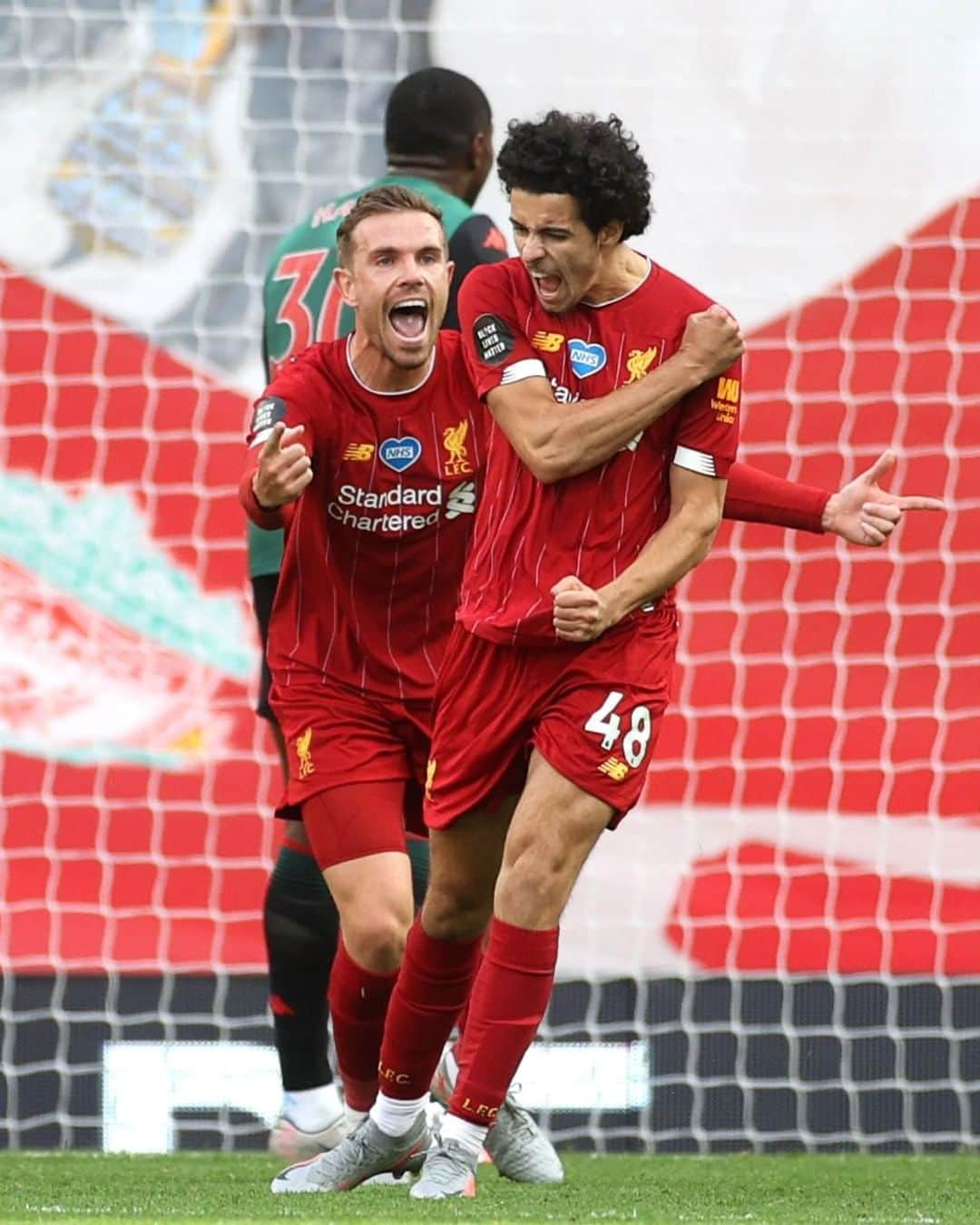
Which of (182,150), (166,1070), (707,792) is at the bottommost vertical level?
(166,1070)

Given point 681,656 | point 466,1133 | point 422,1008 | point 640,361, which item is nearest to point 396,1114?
point 422,1008

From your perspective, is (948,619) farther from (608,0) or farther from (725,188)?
(608,0)

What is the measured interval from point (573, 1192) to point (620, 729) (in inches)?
40.1

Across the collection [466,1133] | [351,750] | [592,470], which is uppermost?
[592,470]

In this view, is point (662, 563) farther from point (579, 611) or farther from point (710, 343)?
point (710, 343)

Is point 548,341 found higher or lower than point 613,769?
higher

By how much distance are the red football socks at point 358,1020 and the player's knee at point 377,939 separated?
27mm

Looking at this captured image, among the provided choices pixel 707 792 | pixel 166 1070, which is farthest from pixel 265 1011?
pixel 707 792

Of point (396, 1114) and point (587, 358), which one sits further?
point (396, 1114)

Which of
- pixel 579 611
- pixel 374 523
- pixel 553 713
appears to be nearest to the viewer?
pixel 579 611

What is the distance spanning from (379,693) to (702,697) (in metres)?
1.92

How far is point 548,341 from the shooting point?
353 cm

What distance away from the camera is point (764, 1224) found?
126 inches

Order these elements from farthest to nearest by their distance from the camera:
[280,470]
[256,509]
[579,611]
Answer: [256,509] → [280,470] → [579,611]
